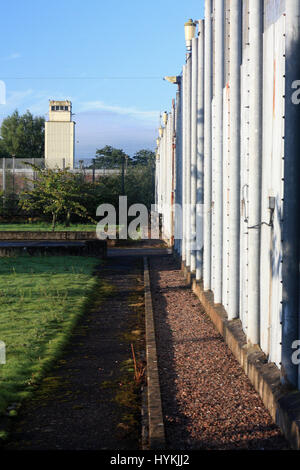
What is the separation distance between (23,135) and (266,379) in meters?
96.9

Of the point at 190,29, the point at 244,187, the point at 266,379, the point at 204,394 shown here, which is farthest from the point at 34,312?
the point at 190,29

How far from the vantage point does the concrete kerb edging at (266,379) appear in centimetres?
481

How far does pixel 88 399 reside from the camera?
6.30m

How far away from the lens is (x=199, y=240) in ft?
44.2

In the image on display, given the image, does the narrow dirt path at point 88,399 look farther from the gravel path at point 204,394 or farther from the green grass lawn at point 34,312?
the gravel path at point 204,394

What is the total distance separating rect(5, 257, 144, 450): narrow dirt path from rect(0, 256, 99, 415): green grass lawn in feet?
0.66

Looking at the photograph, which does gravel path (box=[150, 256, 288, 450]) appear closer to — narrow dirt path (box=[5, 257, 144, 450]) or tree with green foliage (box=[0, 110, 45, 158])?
narrow dirt path (box=[5, 257, 144, 450])

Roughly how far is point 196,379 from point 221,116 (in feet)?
14.8

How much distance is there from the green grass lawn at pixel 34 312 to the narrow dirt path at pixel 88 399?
0.66 feet

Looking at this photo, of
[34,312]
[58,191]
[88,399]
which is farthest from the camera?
[58,191]

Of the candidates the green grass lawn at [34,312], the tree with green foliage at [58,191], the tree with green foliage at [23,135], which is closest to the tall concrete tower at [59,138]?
the tree with green foliage at [23,135]

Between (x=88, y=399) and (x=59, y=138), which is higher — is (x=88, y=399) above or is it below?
below

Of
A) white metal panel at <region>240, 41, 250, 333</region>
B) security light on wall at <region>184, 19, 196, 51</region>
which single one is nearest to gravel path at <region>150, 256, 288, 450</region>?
white metal panel at <region>240, 41, 250, 333</region>

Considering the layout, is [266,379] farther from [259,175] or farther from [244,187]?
[244,187]
